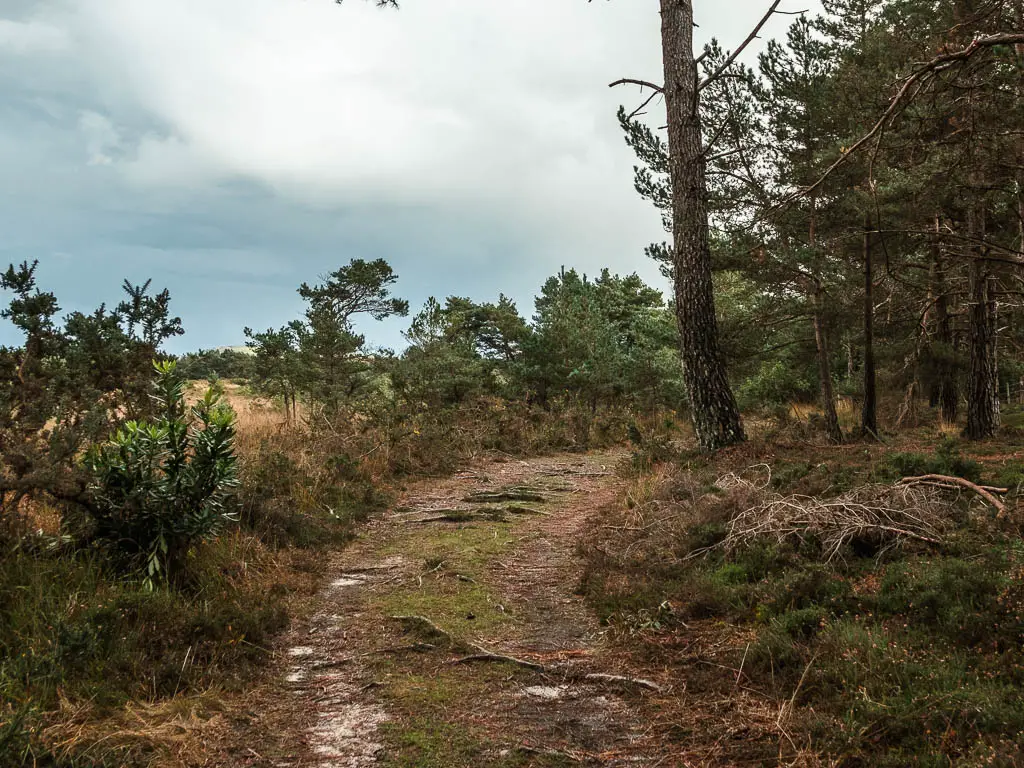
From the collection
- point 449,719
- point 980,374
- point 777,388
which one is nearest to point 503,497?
point 449,719

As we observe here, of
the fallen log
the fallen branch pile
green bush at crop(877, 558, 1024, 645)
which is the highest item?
the fallen log

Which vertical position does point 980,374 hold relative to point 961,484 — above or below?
above

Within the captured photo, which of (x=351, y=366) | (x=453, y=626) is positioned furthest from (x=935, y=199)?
(x=351, y=366)

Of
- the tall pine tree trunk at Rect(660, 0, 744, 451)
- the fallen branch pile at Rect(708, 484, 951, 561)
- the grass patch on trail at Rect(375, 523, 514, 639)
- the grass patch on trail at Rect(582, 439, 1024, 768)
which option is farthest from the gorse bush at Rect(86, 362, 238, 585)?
the tall pine tree trunk at Rect(660, 0, 744, 451)

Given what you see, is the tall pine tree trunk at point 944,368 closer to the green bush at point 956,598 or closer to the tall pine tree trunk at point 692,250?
the tall pine tree trunk at point 692,250

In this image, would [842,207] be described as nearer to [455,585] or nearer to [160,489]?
[455,585]

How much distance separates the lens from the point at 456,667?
170 inches

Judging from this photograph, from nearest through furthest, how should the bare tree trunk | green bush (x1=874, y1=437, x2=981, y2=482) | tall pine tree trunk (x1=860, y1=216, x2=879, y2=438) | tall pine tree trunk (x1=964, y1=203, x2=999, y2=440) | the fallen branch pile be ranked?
the fallen branch pile → green bush (x1=874, y1=437, x2=981, y2=482) → tall pine tree trunk (x1=860, y1=216, x2=879, y2=438) → tall pine tree trunk (x1=964, y1=203, x2=999, y2=440) → the bare tree trunk

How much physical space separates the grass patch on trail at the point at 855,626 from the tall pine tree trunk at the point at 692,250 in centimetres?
406

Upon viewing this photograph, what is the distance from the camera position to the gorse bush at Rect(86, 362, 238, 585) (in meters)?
4.86

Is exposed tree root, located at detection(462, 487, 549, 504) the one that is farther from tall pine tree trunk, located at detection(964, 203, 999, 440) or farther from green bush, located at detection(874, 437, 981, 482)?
tall pine tree trunk, located at detection(964, 203, 999, 440)

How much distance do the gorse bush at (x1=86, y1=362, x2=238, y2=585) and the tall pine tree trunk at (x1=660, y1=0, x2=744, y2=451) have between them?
7.36 meters

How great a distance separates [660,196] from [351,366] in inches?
409

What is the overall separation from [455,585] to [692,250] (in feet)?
22.6
